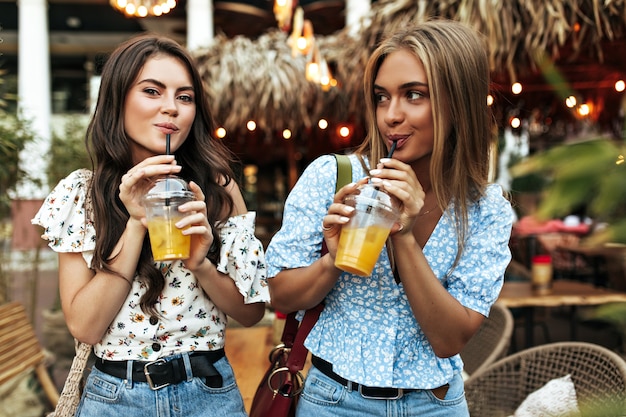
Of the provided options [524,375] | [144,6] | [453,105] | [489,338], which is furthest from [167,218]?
[144,6]

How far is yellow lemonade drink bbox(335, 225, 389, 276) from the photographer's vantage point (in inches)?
52.1

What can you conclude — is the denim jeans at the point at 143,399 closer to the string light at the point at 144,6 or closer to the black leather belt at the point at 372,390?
the black leather belt at the point at 372,390

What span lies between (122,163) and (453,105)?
3.06 ft

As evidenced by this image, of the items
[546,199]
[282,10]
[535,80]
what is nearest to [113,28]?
[282,10]

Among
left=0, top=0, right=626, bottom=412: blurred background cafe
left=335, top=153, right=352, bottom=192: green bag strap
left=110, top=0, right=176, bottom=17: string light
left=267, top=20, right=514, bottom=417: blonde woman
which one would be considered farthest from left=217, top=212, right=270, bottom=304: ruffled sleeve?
left=110, top=0, right=176, bottom=17: string light

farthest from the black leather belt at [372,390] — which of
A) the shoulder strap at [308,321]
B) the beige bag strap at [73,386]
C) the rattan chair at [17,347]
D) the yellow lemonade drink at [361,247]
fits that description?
the rattan chair at [17,347]

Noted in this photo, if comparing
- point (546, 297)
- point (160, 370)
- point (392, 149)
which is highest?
point (392, 149)

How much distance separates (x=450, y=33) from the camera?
1471 millimetres

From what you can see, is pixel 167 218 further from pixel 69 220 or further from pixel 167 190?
pixel 69 220

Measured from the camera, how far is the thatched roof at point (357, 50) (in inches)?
156

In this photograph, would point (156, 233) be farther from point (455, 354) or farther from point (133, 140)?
point (455, 354)

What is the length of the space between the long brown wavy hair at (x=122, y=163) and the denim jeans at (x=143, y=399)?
0.68ft

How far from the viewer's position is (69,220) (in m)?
1.57

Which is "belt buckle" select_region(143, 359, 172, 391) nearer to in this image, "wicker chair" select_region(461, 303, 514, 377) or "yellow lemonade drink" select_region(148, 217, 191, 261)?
"yellow lemonade drink" select_region(148, 217, 191, 261)
